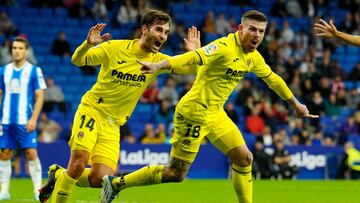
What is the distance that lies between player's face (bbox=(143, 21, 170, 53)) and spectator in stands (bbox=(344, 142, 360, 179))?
12889 mm

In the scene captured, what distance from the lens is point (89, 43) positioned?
977cm

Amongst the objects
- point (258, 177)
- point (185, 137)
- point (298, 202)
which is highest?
point (185, 137)

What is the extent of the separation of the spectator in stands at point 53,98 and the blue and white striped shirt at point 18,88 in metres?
10.2

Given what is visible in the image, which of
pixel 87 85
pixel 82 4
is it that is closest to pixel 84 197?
pixel 87 85

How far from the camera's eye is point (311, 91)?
25125mm

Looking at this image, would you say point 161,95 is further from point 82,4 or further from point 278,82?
point 278,82

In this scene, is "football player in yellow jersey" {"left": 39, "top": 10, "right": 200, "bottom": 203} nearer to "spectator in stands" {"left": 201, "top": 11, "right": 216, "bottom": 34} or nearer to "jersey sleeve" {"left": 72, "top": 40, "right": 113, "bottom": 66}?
"jersey sleeve" {"left": 72, "top": 40, "right": 113, "bottom": 66}

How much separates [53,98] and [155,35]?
14.2m

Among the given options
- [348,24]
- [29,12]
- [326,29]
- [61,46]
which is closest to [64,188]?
[326,29]

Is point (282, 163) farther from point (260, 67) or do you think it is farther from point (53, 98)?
point (260, 67)

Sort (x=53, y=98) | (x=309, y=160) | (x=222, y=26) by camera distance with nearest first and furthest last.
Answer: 1. (x=309, y=160)
2. (x=53, y=98)
3. (x=222, y=26)

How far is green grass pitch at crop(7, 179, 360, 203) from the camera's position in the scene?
13766 mm

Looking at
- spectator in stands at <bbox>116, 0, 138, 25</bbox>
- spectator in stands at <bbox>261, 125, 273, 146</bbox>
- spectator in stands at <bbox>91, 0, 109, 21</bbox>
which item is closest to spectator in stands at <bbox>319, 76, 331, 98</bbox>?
spectator in stands at <bbox>261, 125, 273, 146</bbox>

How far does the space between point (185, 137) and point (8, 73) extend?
424cm
